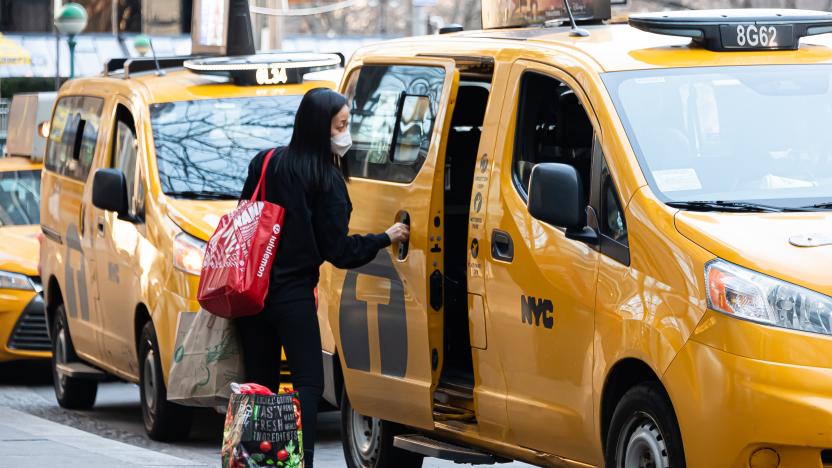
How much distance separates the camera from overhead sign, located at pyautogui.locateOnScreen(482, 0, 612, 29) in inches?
328

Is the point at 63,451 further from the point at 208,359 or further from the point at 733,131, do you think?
the point at 733,131

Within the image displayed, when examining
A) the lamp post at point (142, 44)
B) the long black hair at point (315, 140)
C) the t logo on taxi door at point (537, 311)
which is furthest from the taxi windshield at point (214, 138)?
the lamp post at point (142, 44)

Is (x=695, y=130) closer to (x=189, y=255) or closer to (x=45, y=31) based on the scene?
(x=189, y=255)

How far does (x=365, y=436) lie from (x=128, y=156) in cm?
339

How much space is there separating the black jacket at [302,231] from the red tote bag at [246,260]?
4 cm

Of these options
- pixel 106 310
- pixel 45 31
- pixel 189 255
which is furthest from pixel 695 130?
pixel 45 31

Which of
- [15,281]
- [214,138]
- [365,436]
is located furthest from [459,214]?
[15,281]

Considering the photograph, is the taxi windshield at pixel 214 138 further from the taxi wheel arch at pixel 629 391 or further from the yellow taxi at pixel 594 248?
the taxi wheel arch at pixel 629 391

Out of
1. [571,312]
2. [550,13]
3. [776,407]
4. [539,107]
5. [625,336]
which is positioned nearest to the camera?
[776,407]

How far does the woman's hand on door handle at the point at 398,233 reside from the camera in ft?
24.9

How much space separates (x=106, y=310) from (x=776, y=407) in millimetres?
6825

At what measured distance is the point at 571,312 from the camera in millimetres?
6477

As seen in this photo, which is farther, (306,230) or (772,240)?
(306,230)

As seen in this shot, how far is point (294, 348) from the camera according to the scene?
281 inches
